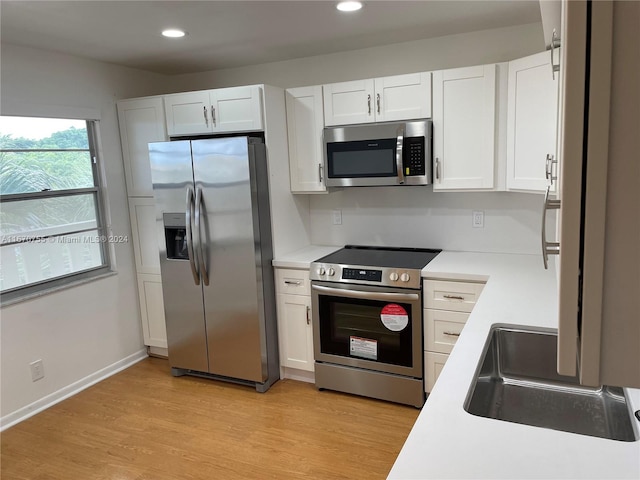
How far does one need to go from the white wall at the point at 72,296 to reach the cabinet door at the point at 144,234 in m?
0.07

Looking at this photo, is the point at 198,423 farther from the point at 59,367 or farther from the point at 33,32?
the point at 33,32

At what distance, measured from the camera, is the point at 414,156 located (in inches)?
123

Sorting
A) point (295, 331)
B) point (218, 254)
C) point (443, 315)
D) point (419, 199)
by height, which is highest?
point (419, 199)

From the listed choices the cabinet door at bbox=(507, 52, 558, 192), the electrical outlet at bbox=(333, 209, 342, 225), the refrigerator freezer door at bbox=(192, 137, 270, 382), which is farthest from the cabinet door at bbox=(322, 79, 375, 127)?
the cabinet door at bbox=(507, 52, 558, 192)

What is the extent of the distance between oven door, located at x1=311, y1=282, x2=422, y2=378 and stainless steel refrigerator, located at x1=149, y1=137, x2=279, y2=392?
0.43 meters

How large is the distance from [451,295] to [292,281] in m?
1.12

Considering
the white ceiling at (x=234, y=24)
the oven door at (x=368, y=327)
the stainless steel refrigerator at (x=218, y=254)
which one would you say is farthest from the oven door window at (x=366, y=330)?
the white ceiling at (x=234, y=24)

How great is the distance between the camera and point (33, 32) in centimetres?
287

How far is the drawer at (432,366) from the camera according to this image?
119 inches

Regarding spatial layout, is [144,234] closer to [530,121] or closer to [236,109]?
[236,109]

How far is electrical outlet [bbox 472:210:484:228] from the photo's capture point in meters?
3.38

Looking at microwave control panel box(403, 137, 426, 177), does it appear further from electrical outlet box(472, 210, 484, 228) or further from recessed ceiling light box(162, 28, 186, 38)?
recessed ceiling light box(162, 28, 186, 38)

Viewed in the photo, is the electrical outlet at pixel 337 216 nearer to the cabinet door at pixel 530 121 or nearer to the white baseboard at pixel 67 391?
the cabinet door at pixel 530 121

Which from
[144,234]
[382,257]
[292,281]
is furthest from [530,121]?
[144,234]
